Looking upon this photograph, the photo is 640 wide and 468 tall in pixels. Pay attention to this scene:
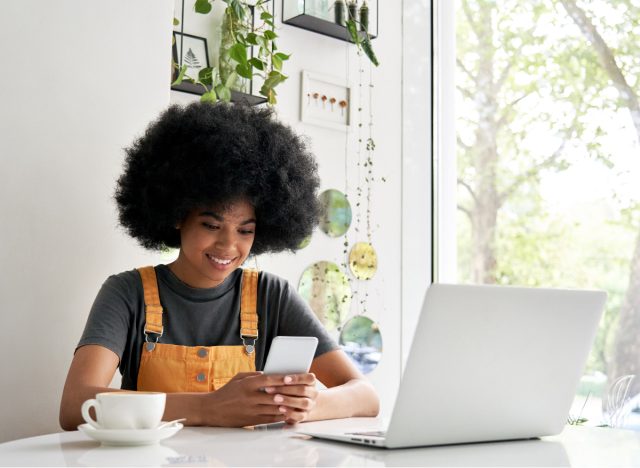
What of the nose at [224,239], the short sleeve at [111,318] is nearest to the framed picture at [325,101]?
the nose at [224,239]

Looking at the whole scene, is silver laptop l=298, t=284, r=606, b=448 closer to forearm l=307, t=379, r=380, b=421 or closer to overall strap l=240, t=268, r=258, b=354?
forearm l=307, t=379, r=380, b=421

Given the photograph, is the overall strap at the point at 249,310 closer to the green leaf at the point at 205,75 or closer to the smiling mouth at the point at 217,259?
the smiling mouth at the point at 217,259

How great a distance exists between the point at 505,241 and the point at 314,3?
1313 mm

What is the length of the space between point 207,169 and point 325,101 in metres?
1.35

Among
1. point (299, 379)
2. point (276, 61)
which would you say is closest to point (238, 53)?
point (276, 61)

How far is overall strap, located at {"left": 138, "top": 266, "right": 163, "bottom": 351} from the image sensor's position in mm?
2053

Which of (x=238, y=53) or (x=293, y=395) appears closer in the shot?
(x=293, y=395)

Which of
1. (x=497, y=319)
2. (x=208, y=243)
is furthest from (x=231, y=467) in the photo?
(x=208, y=243)

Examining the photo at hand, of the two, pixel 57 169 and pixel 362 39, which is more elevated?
pixel 362 39

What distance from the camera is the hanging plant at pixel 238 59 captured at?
2578 mm

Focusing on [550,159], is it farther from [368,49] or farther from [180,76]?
[180,76]

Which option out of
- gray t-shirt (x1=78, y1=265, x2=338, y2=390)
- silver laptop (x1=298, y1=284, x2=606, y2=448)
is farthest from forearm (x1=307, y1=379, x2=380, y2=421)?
silver laptop (x1=298, y1=284, x2=606, y2=448)

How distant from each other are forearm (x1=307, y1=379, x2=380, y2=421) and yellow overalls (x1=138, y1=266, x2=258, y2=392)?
1.01ft

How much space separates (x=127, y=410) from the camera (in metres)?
1.33
